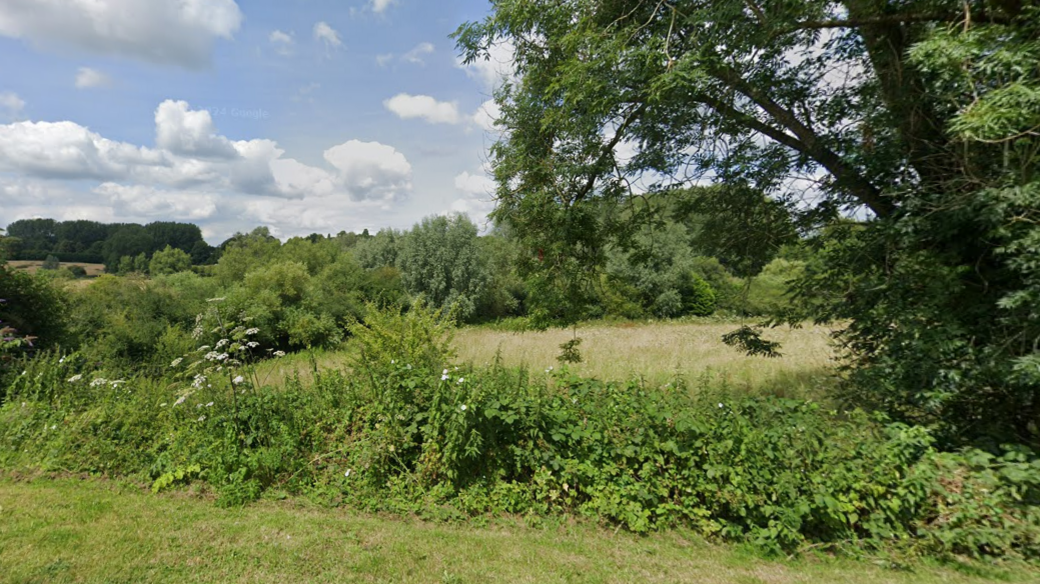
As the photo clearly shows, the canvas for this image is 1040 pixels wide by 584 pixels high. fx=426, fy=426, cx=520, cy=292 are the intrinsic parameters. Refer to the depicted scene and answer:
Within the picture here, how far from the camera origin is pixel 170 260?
161 ft

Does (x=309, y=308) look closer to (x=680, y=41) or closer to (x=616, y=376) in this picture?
(x=616, y=376)

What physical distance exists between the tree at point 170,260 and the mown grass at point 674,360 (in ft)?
136

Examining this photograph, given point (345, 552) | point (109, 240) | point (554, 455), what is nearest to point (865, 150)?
point (554, 455)

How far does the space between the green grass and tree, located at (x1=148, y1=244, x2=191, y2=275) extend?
174 ft

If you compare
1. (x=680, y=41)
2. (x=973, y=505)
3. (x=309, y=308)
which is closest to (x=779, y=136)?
(x=680, y=41)

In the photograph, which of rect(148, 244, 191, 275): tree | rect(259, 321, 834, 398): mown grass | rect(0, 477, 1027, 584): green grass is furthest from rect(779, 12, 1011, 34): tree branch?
rect(148, 244, 191, 275): tree

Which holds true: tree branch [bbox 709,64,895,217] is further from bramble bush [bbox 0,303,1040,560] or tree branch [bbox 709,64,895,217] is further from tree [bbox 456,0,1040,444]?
bramble bush [bbox 0,303,1040,560]

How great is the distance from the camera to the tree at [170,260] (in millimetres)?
46409

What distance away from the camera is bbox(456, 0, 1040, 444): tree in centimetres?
383

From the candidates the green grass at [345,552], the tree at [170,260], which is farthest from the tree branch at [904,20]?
the tree at [170,260]

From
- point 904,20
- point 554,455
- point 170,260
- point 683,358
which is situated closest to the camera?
point 554,455

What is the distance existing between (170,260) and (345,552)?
199 ft

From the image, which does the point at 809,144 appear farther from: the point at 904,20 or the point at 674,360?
the point at 674,360

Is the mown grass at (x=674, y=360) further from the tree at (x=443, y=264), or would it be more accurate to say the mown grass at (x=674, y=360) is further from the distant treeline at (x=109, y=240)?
the distant treeline at (x=109, y=240)
